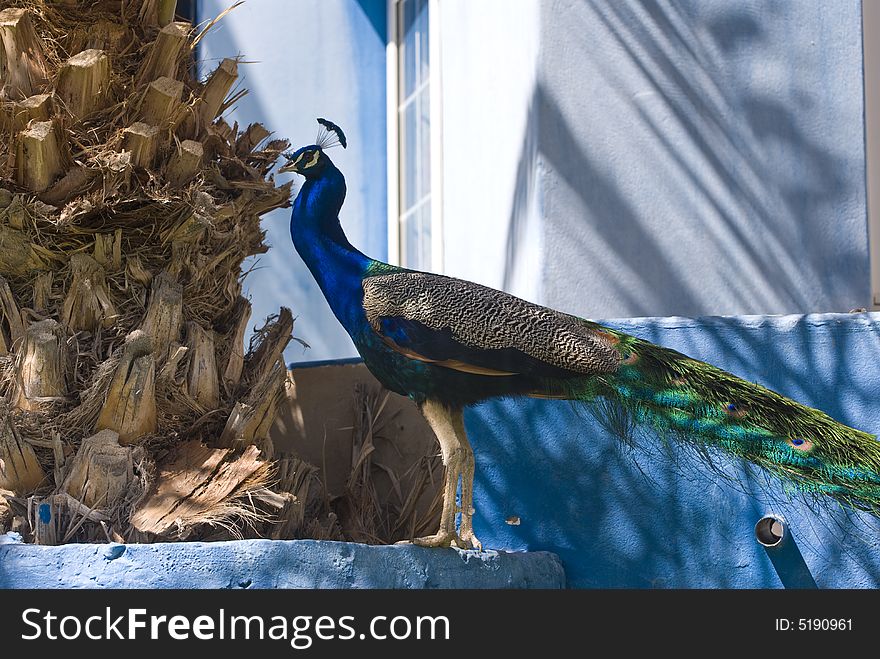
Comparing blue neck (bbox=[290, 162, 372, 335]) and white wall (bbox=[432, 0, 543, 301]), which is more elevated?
white wall (bbox=[432, 0, 543, 301])

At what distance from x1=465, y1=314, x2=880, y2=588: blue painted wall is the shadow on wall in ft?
2.12

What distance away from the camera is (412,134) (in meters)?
7.27

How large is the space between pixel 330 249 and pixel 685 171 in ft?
6.16

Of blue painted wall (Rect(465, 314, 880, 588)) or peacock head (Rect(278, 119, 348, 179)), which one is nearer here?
blue painted wall (Rect(465, 314, 880, 588))

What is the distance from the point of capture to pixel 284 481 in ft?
17.0

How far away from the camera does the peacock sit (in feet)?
14.5

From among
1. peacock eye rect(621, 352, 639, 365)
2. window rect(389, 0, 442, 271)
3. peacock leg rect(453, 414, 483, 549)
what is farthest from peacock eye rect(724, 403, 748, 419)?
window rect(389, 0, 442, 271)

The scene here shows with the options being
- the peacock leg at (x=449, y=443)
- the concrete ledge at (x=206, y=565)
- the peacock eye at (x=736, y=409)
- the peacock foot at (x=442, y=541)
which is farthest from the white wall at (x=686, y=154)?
the concrete ledge at (x=206, y=565)

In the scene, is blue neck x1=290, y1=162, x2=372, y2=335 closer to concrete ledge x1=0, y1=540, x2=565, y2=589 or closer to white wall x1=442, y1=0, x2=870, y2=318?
concrete ledge x1=0, y1=540, x2=565, y2=589

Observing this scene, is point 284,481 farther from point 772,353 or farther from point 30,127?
point 772,353
